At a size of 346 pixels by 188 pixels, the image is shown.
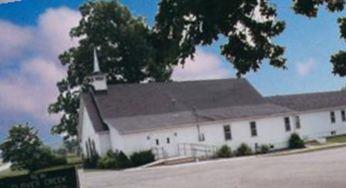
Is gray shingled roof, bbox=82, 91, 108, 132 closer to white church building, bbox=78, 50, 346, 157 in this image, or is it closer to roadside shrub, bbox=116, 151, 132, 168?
white church building, bbox=78, 50, 346, 157

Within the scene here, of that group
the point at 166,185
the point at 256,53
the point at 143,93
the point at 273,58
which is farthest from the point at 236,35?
the point at 143,93

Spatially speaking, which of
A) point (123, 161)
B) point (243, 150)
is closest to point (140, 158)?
point (123, 161)

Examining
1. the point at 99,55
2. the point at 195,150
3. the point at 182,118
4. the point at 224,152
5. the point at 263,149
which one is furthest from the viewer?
the point at 99,55

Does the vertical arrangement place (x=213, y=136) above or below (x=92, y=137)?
below

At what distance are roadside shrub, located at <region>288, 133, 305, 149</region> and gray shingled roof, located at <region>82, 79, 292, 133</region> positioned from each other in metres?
1.65

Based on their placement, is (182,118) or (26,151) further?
(26,151)

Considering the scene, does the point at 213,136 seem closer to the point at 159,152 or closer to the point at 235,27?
the point at 159,152

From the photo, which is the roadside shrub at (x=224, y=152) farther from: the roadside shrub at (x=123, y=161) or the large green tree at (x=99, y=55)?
the large green tree at (x=99, y=55)

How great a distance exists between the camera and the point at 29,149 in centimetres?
3119

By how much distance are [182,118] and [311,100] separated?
1186 cm

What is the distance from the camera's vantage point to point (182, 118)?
29109 mm

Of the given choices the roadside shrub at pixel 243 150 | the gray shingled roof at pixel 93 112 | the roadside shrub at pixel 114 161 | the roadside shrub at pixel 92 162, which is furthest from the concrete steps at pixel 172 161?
the gray shingled roof at pixel 93 112

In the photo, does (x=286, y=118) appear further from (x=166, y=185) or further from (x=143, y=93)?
(x=166, y=185)

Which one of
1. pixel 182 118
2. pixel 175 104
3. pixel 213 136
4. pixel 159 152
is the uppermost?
pixel 175 104
